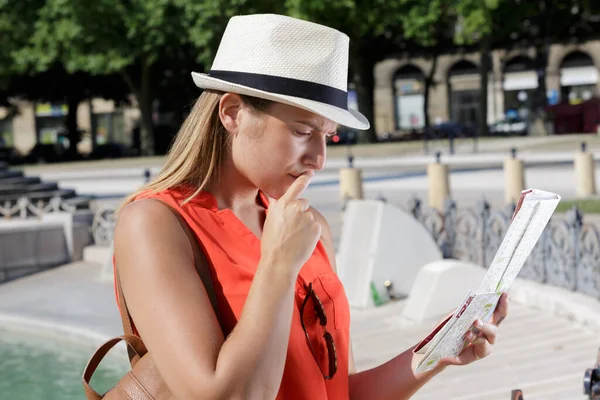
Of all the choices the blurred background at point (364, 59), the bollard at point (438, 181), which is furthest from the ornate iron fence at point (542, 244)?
the blurred background at point (364, 59)

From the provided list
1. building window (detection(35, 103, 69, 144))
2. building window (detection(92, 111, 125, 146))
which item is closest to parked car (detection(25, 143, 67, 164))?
building window (detection(92, 111, 125, 146))

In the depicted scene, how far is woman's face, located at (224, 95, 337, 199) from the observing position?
2.35m

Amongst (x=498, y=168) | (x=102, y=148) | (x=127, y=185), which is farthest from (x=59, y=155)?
(x=498, y=168)

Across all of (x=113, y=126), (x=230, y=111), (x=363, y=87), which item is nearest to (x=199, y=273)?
(x=230, y=111)

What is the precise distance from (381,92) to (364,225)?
62967mm

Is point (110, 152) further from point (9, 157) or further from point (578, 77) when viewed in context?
point (578, 77)

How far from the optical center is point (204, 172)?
96.2 inches

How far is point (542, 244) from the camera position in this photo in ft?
30.5

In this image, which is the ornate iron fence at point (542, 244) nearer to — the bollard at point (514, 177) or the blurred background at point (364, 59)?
the bollard at point (514, 177)

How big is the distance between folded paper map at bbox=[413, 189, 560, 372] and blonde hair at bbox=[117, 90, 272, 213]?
638 millimetres

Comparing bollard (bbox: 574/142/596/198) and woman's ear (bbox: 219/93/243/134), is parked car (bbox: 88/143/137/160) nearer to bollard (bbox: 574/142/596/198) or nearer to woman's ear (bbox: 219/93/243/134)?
bollard (bbox: 574/142/596/198)

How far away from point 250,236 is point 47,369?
6.31m

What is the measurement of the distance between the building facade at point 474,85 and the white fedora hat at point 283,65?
59503mm

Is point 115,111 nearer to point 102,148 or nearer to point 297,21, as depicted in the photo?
point 102,148
